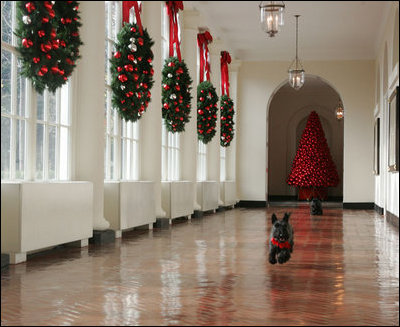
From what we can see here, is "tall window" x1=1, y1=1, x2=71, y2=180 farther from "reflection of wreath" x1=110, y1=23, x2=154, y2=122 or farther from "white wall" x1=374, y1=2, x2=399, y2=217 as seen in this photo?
"white wall" x1=374, y1=2, x2=399, y2=217

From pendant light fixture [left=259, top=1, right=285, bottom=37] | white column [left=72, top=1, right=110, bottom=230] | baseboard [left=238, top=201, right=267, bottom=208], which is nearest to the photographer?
white column [left=72, top=1, right=110, bottom=230]

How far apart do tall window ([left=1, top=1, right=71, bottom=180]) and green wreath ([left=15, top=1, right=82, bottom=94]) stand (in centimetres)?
20

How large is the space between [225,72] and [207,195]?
491cm

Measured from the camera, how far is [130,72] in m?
10.9

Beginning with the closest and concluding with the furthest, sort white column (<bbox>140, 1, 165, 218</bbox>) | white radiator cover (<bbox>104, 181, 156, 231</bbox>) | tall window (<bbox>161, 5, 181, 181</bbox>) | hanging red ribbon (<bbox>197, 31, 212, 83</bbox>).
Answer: white radiator cover (<bbox>104, 181, 156, 231</bbox>), white column (<bbox>140, 1, 165, 218</bbox>), tall window (<bbox>161, 5, 181, 181</bbox>), hanging red ribbon (<bbox>197, 31, 212, 83</bbox>)

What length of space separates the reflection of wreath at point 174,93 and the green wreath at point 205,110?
2907 millimetres

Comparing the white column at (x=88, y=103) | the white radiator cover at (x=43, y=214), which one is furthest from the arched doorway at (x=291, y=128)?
the white radiator cover at (x=43, y=214)

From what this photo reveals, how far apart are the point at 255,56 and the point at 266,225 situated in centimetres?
1015

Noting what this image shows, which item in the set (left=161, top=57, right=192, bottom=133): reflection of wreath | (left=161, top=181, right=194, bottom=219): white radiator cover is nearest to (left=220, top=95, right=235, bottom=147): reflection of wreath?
(left=161, top=181, right=194, bottom=219): white radiator cover

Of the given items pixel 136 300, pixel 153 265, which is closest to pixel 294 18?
pixel 153 265

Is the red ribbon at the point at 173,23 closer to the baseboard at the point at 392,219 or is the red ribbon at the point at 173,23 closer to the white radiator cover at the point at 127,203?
the white radiator cover at the point at 127,203

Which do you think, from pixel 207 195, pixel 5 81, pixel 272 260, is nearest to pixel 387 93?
pixel 207 195

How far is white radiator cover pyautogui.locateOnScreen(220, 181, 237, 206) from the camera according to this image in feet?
68.5

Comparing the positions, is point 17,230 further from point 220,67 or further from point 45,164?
point 220,67
